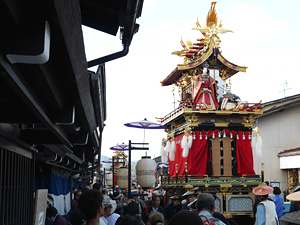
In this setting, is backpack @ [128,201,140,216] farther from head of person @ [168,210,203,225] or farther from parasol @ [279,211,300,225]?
head of person @ [168,210,203,225]

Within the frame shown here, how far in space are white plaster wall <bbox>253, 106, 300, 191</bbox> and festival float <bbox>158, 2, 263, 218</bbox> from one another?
5.25 m

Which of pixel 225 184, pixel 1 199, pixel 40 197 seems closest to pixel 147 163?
pixel 40 197

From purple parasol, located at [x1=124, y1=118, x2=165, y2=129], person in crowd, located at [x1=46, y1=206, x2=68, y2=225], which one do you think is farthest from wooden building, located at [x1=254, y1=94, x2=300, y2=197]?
person in crowd, located at [x1=46, y1=206, x2=68, y2=225]

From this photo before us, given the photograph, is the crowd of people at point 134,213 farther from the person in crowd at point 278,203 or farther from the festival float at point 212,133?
the festival float at point 212,133

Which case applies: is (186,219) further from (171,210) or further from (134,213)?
(171,210)

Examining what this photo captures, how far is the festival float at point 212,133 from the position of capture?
18516 millimetres

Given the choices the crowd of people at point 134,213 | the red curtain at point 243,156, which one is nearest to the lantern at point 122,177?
the crowd of people at point 134,213

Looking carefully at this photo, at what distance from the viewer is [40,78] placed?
269cm

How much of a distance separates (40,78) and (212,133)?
17685mm

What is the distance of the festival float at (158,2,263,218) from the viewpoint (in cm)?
1852

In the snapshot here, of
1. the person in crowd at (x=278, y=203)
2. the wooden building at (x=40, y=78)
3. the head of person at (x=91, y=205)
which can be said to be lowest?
the person in crowd at (x=278, y=203)

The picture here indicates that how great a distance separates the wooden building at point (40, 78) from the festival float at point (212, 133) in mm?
13563

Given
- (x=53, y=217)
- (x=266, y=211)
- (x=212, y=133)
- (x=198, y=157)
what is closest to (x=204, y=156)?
(x=198, y=157)

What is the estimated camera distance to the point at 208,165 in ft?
64.0
